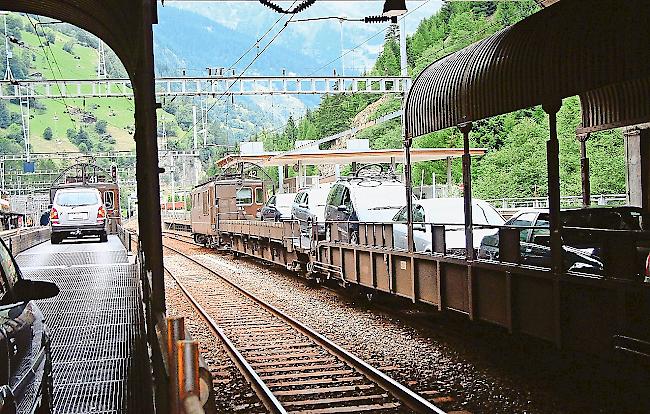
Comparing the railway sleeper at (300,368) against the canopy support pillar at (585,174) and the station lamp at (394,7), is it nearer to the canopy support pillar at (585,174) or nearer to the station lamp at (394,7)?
the canopy support pillar at (585,174)

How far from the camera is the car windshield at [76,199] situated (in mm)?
24906

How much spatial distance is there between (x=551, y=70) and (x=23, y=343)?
21.1ft

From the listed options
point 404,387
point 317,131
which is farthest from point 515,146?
point 404,387

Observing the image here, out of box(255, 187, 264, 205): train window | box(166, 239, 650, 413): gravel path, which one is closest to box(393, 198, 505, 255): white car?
box(166, 239, 650, 413): gravel path

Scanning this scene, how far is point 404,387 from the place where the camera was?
28.8 ft

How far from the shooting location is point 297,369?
34.0ft

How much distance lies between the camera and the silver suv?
24.9 m

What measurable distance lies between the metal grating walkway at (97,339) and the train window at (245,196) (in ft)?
53.9

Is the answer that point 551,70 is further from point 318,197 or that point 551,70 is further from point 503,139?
point 503,139

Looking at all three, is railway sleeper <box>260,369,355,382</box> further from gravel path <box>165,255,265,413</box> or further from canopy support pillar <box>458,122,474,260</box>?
canopy support pillar <box>458,122,474,260</box>

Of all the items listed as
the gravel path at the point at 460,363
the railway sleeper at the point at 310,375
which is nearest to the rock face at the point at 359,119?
the gravel path at the point at 460,363

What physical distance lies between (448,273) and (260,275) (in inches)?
487

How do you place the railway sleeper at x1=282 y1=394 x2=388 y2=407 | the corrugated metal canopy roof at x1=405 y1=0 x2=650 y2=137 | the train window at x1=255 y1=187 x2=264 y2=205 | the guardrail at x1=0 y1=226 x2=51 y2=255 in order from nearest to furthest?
the corrugated metal canopy roof at x1=405 y1=0 x2=650 y2=137 < the railway sleeper at x1=282 y1=394 x2=388 y2=407 < the guardrail at x1=0 y1=226 x2=51 y2=255 < the train window at x1=255 y1=187 x2=264 y2=205

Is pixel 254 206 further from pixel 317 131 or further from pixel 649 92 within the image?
pixel 317 131
